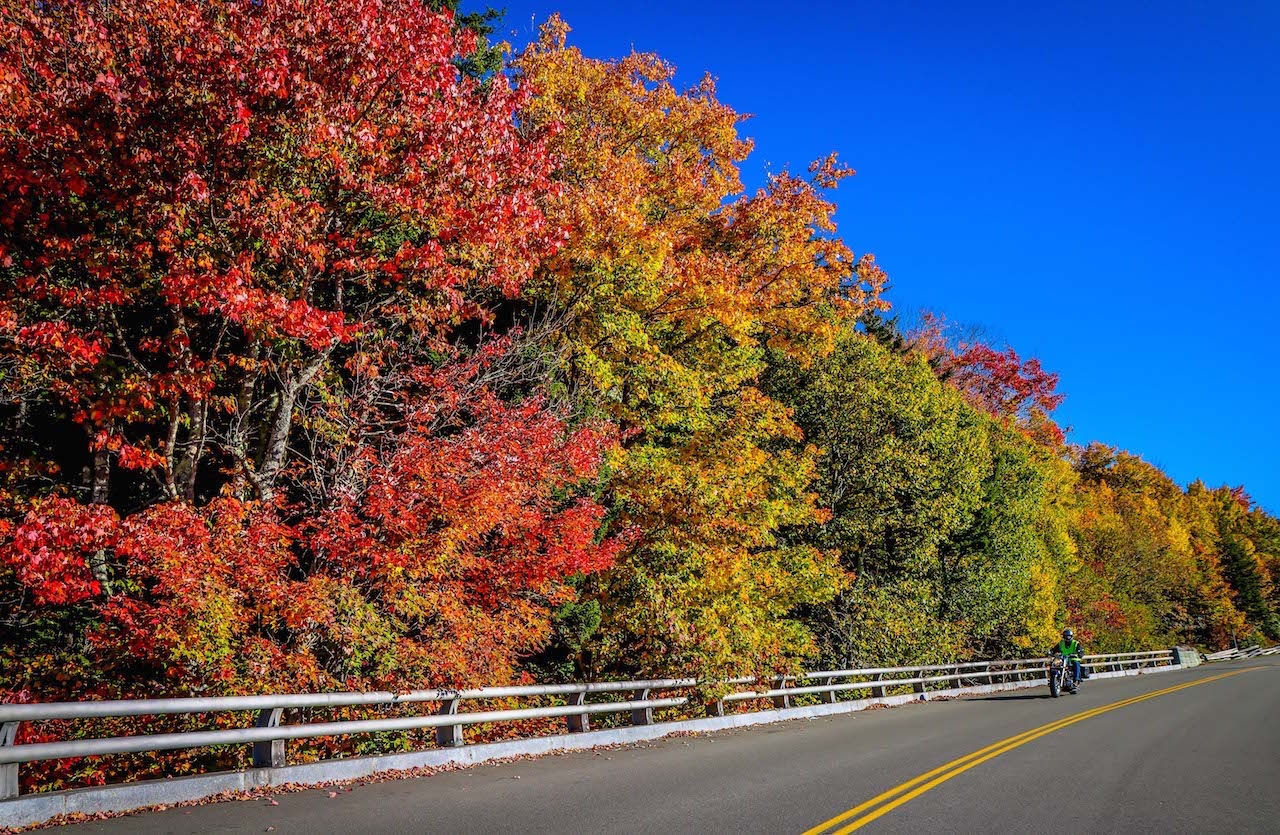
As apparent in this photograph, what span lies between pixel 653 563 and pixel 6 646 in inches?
425

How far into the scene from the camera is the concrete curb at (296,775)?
6113 mm

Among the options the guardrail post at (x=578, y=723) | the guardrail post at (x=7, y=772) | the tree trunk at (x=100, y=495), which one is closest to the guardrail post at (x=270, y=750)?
the guardrail post at (x=7, y=772)

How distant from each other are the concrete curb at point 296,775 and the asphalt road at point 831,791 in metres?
0.25

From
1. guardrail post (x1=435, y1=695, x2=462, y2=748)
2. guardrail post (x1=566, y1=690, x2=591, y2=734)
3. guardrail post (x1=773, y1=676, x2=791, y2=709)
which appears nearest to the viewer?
guardrail post (x1=435, y1=695, x2=462, y2=748)

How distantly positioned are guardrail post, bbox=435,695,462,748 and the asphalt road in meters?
0.75

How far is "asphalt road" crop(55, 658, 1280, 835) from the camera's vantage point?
672 centimetres

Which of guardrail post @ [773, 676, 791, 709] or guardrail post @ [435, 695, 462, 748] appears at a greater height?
guardrail post @ [435, 695, 462, 748]

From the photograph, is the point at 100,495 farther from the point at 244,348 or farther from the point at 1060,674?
the point at 1060,674

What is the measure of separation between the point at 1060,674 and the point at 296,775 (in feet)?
75.3

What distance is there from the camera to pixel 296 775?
8164mm

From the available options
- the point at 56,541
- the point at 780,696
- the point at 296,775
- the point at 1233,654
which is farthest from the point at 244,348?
the point at 1233,654

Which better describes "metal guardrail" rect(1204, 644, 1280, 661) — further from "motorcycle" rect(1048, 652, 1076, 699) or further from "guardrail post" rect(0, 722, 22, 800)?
"guardrail post" rect(0, 722, 22, 800)

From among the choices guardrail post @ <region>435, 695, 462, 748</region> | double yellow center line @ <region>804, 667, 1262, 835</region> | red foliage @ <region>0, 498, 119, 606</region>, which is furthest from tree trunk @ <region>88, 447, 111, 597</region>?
double yellow center line @ <region>804, 667, 1262, 835</region>

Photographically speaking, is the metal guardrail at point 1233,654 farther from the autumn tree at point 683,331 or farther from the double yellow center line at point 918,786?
the double yellow center line at point 918,786
